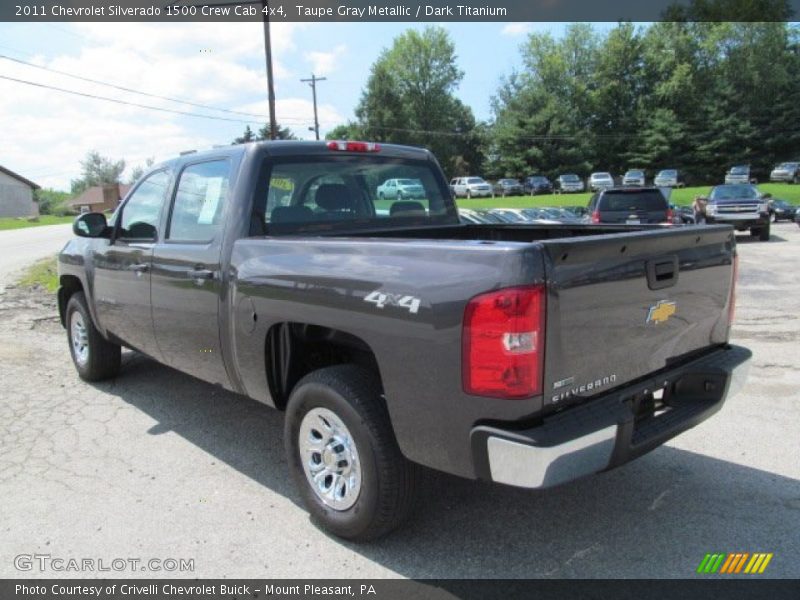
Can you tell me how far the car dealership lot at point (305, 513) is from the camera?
9.71 feet

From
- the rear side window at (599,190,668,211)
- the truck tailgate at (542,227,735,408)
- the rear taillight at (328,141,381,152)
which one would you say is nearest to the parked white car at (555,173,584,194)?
the rear side window at (599,190,668,211)

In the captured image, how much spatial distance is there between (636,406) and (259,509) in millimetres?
2065

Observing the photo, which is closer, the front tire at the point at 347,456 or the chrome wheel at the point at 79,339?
the front tire at the point at 347,456

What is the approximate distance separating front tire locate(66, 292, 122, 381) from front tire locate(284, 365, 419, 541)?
309 centimetres

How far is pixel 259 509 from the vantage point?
348 cm

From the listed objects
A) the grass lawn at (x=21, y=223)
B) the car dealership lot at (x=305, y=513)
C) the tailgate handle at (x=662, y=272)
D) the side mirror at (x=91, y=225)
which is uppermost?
the side mirror at (x=91, y=225)

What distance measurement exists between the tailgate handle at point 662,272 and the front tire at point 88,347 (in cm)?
465

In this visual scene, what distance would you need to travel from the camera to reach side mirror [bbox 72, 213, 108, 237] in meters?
4.94

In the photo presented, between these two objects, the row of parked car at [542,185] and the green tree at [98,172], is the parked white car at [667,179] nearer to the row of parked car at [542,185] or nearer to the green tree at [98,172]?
the row of parked car at [542,185]

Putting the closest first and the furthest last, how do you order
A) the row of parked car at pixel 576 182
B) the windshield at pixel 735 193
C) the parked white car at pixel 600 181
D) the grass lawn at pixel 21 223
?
the windshield at pixel 735 193
the grass lawn at pixel 21 223
the parked white car at pixel 600 181
the row of parked car at pixel 576 182

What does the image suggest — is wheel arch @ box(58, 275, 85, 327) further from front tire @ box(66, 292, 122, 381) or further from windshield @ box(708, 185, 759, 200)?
windshield @ box(708, 185, 759, 200)

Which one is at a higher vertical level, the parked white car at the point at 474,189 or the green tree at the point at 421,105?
the green tree at the point at 421,105

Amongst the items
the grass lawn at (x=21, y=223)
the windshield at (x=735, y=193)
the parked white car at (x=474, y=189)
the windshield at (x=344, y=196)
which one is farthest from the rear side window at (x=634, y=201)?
the grass lawn at (x=21, y=223)

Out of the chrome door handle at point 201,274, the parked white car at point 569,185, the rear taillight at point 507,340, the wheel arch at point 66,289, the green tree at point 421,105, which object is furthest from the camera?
the green tree at point 421,105
